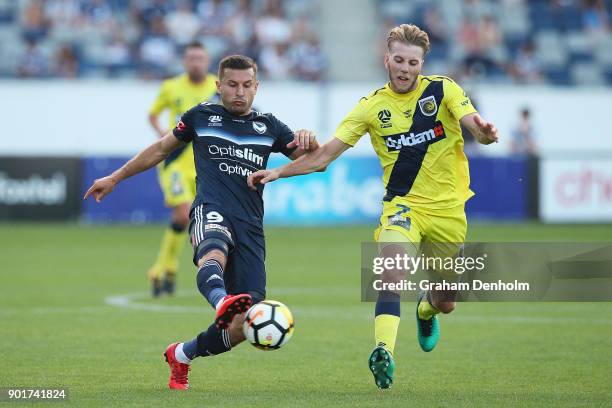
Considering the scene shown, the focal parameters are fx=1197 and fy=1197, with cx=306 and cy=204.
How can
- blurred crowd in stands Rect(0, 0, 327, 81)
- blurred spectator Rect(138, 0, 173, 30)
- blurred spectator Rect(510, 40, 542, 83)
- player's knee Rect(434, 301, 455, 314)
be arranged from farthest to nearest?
blurred spectator Rect(510, 40, 542, 83) < blurred spectator Rect(138, 0, 173, 30) < blurred crowd in stands Rect(0, 0, 327, 81) < player's knee Rect(434, 301, 455, 314)

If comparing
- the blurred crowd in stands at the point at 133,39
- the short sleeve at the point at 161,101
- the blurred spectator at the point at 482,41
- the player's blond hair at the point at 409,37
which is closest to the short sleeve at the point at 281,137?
the player's blond hair at the point at 409,37

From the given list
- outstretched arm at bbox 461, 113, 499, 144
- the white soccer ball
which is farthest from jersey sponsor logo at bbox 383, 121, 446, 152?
the white soccer ball

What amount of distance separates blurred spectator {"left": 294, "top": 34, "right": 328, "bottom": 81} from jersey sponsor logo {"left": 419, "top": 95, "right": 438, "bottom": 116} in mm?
20939

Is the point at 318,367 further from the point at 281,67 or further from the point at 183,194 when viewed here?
the point at 281,67

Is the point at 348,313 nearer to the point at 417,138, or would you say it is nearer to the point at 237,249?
the point at 417,138

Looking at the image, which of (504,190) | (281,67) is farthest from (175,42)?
(504,190)

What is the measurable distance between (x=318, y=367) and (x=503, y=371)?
4.47 feet

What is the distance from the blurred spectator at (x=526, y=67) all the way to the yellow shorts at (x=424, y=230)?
22455mm

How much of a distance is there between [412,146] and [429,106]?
303 mm

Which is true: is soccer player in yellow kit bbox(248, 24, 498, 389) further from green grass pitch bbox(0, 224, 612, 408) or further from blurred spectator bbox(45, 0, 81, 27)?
blurred spectator bbox(45, 0, 81, 27)

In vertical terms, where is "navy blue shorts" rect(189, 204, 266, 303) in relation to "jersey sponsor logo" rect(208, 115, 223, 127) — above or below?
below

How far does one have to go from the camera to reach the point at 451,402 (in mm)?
7246

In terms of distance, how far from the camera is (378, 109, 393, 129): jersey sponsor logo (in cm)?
833

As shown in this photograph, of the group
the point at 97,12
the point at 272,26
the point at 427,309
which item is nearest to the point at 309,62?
the point at 272,26
